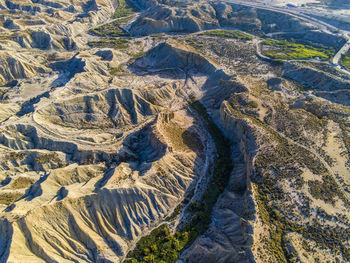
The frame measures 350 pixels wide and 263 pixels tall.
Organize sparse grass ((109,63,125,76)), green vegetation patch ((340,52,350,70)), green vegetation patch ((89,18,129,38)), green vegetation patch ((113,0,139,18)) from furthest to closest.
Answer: green vegetation patch ((113,0,139,18))
green vegetation patch ((89,18,129,38))
green vegetation patch ((340,52,350,70))
sparse grass ((109,63,125,76))

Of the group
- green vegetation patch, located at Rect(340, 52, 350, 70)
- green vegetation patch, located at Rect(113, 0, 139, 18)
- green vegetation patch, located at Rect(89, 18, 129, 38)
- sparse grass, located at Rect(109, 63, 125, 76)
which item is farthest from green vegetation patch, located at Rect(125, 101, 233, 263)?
green vegetation patch, located at Rect(113, 0, 139, 18)

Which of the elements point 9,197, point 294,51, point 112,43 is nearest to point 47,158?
point 9,197

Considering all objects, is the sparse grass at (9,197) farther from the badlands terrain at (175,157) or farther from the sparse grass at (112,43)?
the sparse grass at (112,43)

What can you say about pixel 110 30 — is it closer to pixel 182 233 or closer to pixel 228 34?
pixel 228 34

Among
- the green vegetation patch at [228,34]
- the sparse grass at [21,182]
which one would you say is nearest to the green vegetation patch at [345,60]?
the green vegetation patch at [228,34]

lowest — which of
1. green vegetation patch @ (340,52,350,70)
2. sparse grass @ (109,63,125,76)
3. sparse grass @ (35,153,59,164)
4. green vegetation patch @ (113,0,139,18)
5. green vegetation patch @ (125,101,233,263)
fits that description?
green vegetation patch @ (125,101,233,263)

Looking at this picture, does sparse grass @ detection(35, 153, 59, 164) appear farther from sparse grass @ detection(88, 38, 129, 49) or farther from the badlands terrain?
sparse grass @ detection(88, 38, 129, 49)

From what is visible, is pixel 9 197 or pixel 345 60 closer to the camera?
pixel 9 197
